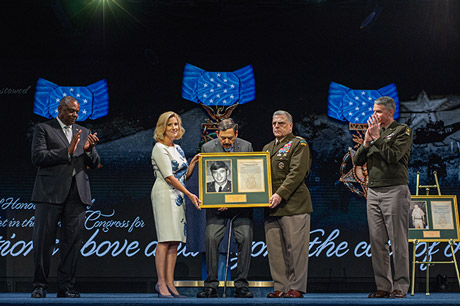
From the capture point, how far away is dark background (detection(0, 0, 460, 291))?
618cm

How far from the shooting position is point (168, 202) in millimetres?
4035

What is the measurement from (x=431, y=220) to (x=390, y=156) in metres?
1.76

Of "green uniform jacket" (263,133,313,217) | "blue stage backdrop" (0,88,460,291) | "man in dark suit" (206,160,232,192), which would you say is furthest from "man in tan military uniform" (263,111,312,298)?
"blue stage backdrop" (0,88,460,291)

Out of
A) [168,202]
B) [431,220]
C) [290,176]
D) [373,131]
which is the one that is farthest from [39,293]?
[431,220]

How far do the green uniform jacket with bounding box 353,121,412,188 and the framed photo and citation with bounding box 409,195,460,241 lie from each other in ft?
4.81

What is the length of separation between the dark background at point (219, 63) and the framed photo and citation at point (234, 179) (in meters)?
2.15

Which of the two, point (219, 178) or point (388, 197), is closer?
point (388, 197)

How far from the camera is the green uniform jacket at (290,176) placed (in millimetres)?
4078

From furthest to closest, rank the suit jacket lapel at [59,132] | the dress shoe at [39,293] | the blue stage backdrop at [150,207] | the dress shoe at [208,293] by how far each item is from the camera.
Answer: the blue stage backdrop at [150,207] → the suit jacket lapel at [59,132] → the dress shoe at [208,293] → the dress shoe at [39,293]

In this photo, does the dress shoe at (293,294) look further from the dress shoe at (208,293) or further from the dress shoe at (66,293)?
the dress shoe at (66,293)

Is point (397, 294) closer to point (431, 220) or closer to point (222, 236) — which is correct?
point (222, 236)

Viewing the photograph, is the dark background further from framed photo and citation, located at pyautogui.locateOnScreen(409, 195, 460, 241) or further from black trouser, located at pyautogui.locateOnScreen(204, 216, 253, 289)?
black trouser, located at pyautogui.locateOnScreen(204, 216, 253, 289)

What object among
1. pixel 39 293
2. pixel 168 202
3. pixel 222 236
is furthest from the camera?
pixel 222 236

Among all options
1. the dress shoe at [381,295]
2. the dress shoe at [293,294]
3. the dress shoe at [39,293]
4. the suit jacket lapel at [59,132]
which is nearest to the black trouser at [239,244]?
the dress shoe at [293,294]
